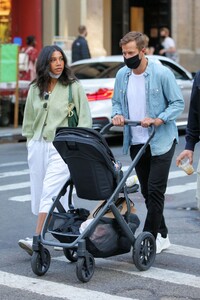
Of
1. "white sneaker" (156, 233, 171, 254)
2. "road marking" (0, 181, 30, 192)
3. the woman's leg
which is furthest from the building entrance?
the woman's leg

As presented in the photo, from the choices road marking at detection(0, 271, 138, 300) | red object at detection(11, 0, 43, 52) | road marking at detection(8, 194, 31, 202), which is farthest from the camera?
red object at detection(11, 0, 43, 52)

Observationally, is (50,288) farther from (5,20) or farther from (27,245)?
(5,20)

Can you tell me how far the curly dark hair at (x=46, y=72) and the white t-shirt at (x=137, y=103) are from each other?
21.4 inches

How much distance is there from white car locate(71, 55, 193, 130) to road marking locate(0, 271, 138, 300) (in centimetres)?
867

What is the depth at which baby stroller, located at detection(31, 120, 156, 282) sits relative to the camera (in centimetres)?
683

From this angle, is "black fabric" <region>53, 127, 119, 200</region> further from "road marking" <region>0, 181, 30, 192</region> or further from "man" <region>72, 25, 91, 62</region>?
"man" <region>72, 25, 91, 62</region>

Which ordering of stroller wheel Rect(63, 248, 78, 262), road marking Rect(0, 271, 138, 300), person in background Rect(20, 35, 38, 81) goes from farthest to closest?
person in background Rect(20, 35, 38, 81), stroller wheel Rect(63, 248, 78, 262), road marking Rect(0, 271, 138, 300)

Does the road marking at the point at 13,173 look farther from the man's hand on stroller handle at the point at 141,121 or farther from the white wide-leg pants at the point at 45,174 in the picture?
the man's hand on stroller handle at the point at 141,121

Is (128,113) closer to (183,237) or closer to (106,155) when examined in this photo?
(106,155)

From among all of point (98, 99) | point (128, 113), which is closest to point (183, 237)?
point (128, 113)

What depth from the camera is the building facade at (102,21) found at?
24.7 meters

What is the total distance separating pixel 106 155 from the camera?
6859 mm

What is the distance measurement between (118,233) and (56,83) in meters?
1.53

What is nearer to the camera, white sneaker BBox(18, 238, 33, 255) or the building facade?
white sneaker BBox(18, 238, 33, 255)
